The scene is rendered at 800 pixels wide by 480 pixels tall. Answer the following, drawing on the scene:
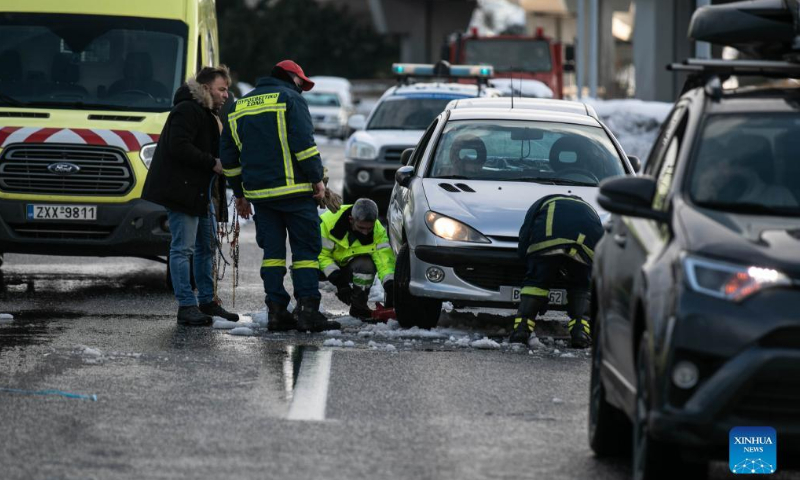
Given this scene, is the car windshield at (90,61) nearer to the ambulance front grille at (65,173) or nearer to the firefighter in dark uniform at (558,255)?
the ambulance front grille at (65,173)

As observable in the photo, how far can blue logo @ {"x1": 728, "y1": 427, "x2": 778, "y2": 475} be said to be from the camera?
5.68m

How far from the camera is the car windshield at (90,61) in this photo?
1427 centimetres

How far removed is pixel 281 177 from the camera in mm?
11227

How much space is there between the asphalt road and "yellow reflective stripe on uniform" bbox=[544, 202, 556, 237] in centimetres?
75

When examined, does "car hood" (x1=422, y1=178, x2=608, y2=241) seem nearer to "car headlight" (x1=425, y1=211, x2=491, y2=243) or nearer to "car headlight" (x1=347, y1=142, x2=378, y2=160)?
"car headlight" (x1=425, y1=211, x2=491, y2=243)

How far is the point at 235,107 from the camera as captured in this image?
1136cm

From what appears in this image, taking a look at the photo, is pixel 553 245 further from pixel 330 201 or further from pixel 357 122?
pixel 357 122

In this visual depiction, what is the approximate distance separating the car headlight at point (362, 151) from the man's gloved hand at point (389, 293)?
29.3 feet

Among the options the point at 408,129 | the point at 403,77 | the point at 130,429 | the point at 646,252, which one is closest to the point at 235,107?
the point at 130,429

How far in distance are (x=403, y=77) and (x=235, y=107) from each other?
13334 millimetres

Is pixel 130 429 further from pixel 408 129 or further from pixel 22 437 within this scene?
pixel 408 129

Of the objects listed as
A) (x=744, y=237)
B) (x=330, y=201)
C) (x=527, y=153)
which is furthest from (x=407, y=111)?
(x=744, y=237)

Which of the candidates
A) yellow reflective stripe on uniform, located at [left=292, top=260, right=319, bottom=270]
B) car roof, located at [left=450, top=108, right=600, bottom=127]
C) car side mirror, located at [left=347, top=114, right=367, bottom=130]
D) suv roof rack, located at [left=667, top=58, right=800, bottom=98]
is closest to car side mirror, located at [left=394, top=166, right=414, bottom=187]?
car roof, located at [left=450, top=108, right=600, bottom=127]

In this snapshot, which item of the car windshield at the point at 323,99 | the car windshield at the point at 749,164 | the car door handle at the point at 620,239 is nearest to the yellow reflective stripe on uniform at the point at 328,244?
the car door handle at the point at 620,239
